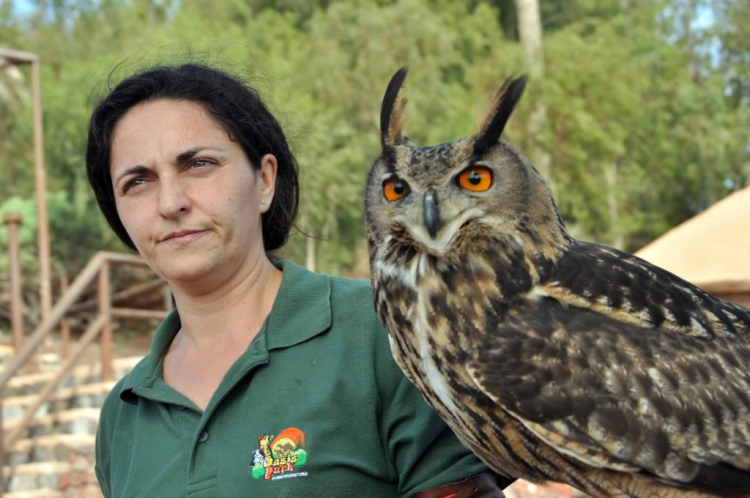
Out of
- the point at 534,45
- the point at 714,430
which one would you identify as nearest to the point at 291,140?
the point at 714,430

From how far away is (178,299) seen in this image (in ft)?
6.90

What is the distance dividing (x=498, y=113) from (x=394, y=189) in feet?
0.99

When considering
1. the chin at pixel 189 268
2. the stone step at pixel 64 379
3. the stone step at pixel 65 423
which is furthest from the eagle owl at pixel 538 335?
the stone step at pixel 64 379

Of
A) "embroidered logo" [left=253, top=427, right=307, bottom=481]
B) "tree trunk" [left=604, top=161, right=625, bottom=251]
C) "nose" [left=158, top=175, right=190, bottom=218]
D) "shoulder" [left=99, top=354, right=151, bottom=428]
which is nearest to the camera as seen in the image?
"embroidered logo" [left=253, top=427, right=307, bottom=481]

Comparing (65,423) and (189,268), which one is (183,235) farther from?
(65,423)

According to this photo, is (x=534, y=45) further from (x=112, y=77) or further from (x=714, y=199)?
(x=112, y=77)

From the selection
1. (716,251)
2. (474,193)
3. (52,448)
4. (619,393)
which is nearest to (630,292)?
(619,393)

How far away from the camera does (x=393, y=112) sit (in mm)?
1878

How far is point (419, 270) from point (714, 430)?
2.36 feet

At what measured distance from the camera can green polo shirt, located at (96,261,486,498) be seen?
5.71 feet

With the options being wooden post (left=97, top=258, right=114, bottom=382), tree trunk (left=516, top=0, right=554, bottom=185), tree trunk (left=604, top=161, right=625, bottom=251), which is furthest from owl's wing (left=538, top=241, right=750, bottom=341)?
tree trunk (left=604, top=161, right=625, bottom=251)

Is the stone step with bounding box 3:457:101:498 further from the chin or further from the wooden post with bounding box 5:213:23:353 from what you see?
the chin

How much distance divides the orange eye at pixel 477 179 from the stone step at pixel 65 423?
5.84 metres

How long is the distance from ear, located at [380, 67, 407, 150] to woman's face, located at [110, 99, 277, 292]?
36cm
